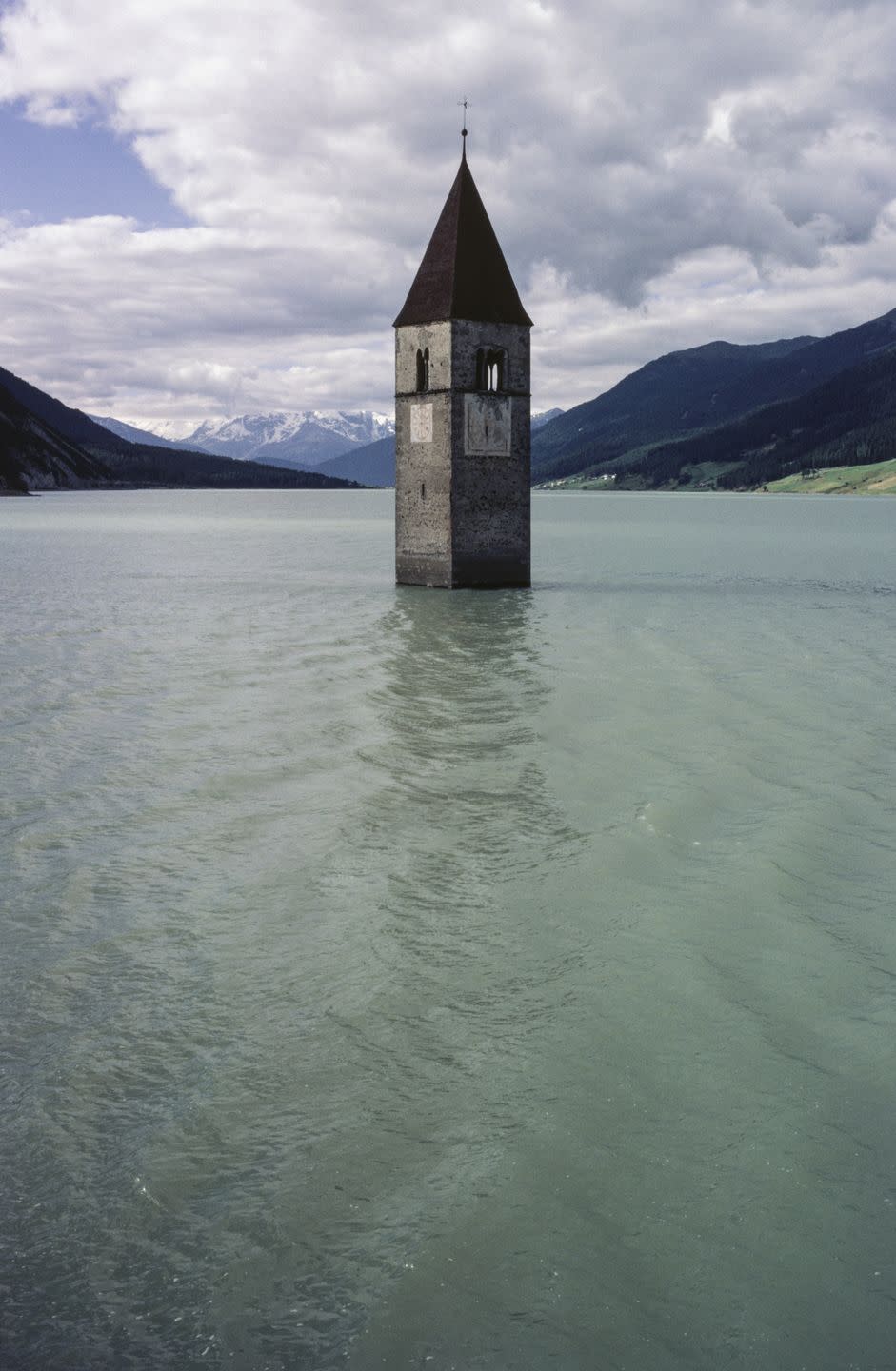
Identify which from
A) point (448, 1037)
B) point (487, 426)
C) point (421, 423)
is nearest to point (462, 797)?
point (448, 1037)

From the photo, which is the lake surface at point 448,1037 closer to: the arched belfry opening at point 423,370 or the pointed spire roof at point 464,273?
the arched belfry opening at point 423,370

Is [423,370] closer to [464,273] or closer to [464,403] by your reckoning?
[464,403]

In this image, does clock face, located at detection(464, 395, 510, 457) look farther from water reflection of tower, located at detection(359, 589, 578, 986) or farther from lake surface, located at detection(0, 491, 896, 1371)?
lake surface, located at detection(0, 491, 896, 1371)

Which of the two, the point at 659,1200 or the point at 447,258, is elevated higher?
the point at 447,258

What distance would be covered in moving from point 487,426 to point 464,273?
18.1 ft

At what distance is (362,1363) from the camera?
5430mm

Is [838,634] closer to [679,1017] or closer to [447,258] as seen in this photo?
[447,258]

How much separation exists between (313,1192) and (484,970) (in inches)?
129

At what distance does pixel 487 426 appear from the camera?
42656 mm

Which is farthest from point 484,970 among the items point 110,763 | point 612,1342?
point 110,763

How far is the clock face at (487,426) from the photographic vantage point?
42250 millimetres

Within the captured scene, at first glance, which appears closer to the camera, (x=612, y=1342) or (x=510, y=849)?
(x=612, y=1342)

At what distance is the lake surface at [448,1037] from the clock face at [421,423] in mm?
23406

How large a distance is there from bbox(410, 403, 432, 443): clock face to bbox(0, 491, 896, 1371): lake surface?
23.4m
